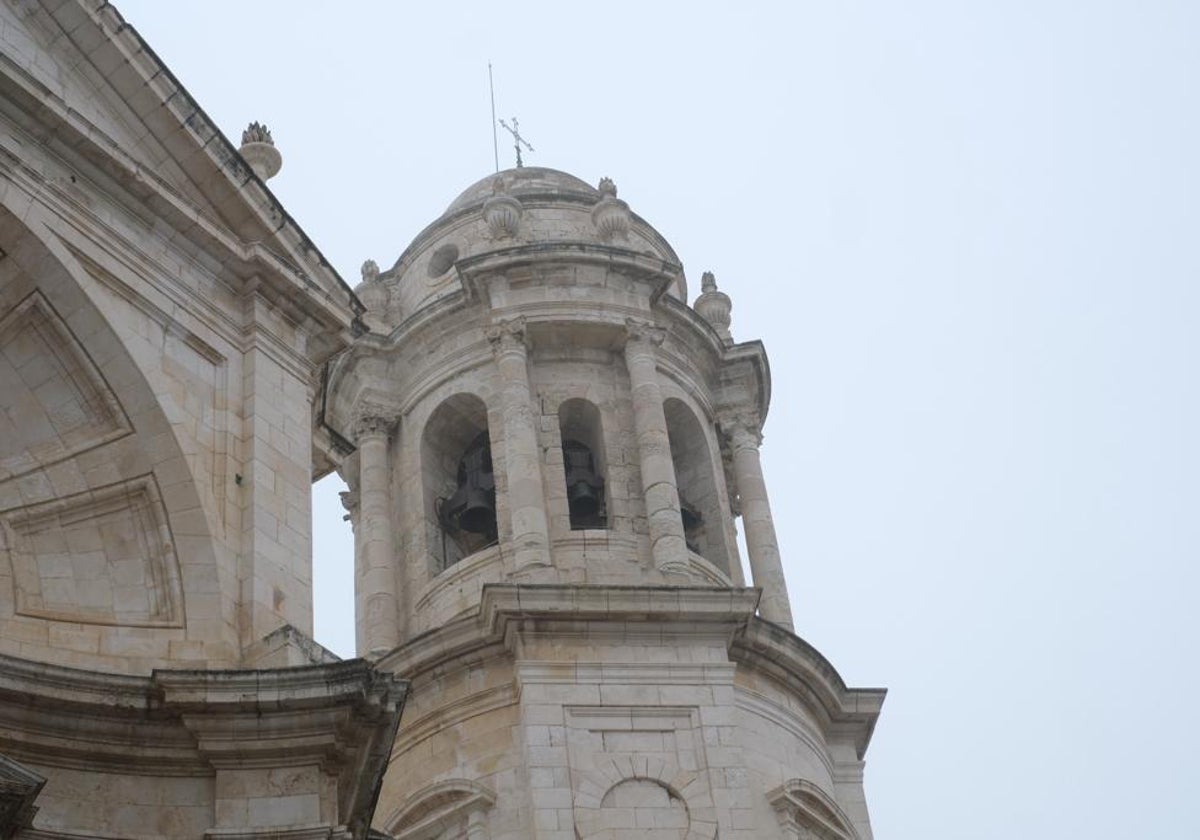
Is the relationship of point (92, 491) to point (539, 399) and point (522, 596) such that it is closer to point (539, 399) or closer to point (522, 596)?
point (522, 596)

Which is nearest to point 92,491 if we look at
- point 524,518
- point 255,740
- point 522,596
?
point 255,740

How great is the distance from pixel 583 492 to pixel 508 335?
2.50 m

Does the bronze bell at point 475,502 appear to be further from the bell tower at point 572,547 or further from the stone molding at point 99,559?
the stone molding at point 99,559

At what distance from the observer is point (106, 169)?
17.3 metres

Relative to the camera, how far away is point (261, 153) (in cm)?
1970

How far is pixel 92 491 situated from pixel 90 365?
1.05 meters

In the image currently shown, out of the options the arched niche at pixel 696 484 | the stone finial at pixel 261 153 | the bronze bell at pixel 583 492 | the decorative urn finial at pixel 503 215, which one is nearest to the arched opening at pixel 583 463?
the bronze bell at pixel 583 492

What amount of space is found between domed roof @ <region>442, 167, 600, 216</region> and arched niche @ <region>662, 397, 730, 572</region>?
15.3 feet

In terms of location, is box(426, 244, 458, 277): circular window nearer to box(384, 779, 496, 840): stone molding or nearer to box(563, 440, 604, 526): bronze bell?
box(563, 440, 604, 526): bronze bell

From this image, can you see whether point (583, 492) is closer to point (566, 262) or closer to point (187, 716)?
point (566, 262)

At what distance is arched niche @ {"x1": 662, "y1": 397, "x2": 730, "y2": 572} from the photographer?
29.7 meters

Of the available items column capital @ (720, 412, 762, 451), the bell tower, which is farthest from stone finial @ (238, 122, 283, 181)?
column capital @ (720, 412, 762, 451)

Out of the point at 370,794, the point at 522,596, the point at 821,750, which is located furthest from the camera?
the point at 821,750

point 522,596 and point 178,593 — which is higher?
point 522,596
